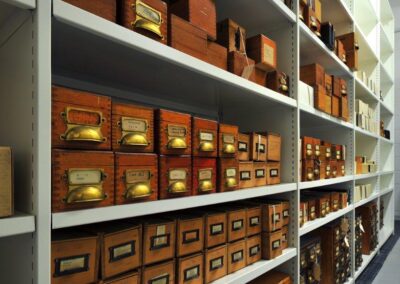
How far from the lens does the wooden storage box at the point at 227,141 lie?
113cm

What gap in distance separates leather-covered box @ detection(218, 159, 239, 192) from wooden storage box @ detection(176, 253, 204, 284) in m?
0.25

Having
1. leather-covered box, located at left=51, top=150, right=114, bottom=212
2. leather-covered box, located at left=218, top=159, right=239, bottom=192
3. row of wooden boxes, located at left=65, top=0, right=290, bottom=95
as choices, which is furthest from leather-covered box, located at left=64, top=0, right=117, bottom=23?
leather-covered box, located at left=218, top=159, right=239, bottom=192

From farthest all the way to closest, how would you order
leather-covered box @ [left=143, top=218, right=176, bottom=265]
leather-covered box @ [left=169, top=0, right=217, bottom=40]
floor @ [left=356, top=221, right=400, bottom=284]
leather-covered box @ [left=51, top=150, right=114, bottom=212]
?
floor @ [left=356, top=221, right=400, bottom=284], leather-covered box @ [left=169, top=0, right=217, bottom=40], leather-covered box @ [left=143, top=218, right=176, bottom=265], leather-covered box @ [left=51, top=150, right=114, bottom=212]

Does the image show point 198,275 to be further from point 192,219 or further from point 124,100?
point 124,100

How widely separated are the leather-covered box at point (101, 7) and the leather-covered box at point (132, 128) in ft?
0.71

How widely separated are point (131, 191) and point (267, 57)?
895mm

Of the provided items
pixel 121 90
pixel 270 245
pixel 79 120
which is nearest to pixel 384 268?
pixel 270 245

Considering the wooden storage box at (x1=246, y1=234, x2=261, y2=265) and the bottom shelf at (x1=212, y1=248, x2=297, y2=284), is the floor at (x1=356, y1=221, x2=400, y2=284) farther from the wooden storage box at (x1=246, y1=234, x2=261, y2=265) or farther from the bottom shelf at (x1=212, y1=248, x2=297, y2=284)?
the wooden storage box at (x1=246, y1=234, x2=261, y2=265)

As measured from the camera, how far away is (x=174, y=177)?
0.94 m

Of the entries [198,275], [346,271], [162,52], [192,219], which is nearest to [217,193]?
[192,219]

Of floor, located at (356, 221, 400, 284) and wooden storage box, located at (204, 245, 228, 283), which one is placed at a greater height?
wooden storage box, located at (204, 245, 228, 283)

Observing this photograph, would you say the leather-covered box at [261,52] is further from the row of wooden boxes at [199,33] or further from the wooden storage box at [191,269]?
the wooden storage box at [191,269]

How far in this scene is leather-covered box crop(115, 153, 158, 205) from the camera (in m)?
0.79

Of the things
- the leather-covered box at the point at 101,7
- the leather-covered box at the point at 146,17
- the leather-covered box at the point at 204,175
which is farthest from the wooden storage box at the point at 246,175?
the leather-covered box at the point at 101,7
